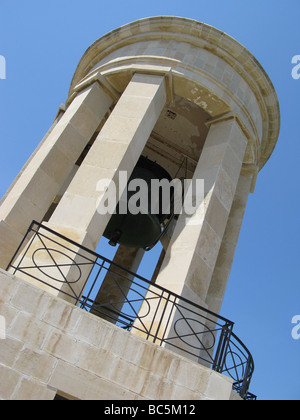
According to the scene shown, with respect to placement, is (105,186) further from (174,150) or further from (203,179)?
(174,150)

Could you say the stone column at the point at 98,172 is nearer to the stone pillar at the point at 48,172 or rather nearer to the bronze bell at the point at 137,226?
the stone pillar at the point at 48,172

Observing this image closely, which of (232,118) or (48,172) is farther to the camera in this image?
(232,118)

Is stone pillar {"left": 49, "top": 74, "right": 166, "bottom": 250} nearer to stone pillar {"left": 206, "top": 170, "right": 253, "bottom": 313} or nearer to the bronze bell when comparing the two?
the bronze bell

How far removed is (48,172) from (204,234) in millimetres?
3803

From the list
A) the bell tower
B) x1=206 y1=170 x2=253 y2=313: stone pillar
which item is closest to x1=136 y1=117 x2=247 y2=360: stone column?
the bell tower

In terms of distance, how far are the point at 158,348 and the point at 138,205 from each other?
4530 millimetres

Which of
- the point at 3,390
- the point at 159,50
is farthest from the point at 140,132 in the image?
the point at 3,390

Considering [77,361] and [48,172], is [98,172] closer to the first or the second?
[48,172]

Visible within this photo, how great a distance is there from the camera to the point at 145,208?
383 inches

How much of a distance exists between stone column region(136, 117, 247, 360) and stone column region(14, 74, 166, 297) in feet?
5.22

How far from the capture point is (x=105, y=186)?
8039 mm

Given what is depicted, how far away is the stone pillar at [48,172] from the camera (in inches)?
327

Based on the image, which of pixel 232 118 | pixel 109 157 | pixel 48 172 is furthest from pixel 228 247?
pixel 48 172

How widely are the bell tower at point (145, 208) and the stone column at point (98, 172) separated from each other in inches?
1.1
